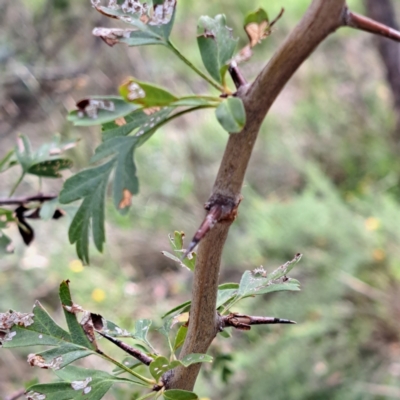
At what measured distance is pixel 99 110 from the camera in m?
0.25

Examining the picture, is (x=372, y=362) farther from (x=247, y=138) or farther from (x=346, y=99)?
(x=346, y=99)

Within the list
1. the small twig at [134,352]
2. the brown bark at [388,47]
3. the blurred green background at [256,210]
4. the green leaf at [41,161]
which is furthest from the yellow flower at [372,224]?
the small twig at [134,352]

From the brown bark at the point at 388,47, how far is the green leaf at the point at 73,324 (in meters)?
1.77

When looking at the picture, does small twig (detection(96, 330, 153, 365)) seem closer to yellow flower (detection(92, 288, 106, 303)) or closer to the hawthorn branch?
the hawthorn branch

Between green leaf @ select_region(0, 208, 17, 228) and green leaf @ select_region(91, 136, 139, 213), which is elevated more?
green leaf @ select_region(91, 136, 139, 213)

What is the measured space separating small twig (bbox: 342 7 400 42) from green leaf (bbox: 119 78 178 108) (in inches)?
3.5

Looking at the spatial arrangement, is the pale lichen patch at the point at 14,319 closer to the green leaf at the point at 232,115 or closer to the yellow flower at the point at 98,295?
the green leaf at the point at 232,115

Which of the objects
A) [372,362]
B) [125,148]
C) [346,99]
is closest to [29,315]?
[125,148]

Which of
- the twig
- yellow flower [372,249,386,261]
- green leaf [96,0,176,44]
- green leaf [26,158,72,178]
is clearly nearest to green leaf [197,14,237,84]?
green leaf [96,0,176,44]

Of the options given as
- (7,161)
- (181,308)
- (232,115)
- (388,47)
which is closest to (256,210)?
(388,47)

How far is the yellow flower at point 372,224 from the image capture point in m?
1.60

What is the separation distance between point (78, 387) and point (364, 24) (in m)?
0.25

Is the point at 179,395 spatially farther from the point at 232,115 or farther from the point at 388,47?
the point at 388,47

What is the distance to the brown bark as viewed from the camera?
1.75m
